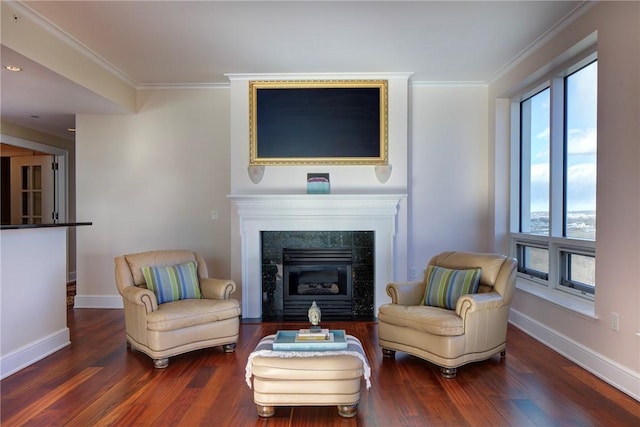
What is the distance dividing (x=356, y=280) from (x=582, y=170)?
2.50 metres

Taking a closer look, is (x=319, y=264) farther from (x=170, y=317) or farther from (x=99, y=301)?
(x=99, y=301)

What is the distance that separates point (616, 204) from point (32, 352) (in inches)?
184

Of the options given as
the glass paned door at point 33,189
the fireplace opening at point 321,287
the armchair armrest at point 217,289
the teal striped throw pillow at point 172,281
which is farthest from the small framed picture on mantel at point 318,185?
the glass paned door at point 33,189

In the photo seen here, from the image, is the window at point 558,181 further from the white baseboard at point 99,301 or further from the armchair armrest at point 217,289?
the white baseboard at point 99,301

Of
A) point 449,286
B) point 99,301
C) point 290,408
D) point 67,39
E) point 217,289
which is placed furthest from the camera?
point 99,301

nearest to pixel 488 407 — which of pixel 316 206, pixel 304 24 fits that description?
pixel 316 206

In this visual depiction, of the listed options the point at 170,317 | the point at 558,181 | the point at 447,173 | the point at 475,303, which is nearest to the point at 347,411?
the point at 475,303

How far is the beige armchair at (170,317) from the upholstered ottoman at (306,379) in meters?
1.09

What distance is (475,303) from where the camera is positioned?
2.83 m

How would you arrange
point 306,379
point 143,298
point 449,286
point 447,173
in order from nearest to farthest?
1. point 306,379
2. point 143,298
3. point 449,286
4. point 447,173

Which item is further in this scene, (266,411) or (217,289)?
(217,289)

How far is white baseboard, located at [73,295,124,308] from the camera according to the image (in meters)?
4.81

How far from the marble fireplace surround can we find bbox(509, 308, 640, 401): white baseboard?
4.98ft

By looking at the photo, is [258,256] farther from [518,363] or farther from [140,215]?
[518,363]
